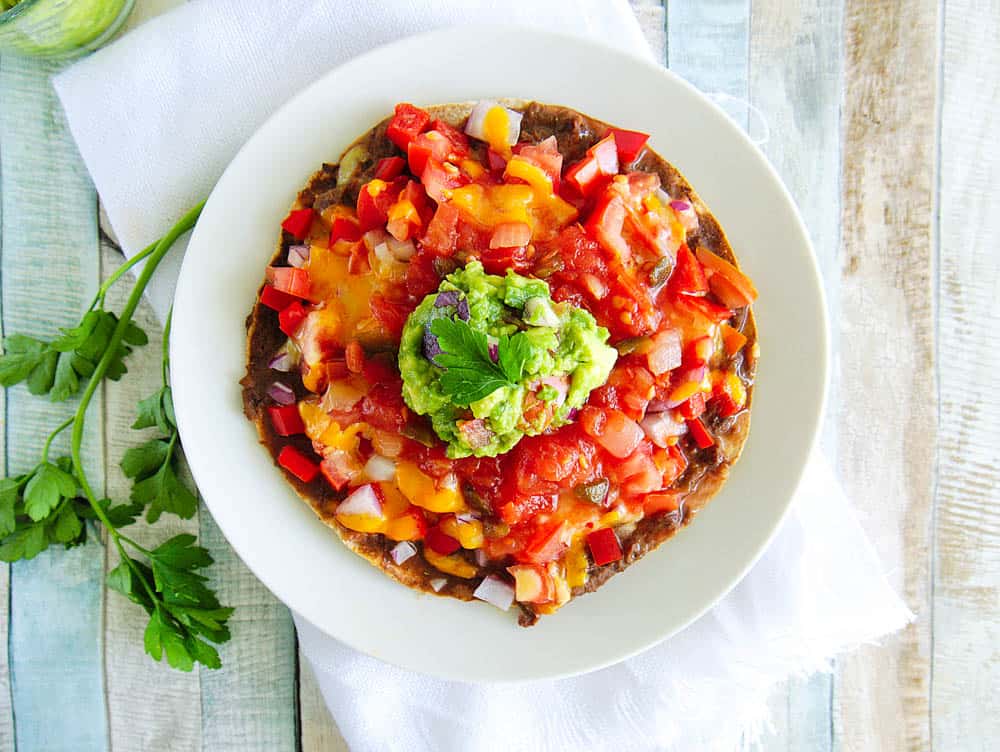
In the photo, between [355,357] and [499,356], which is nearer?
[499,356]

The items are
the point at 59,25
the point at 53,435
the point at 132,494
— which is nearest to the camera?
the point at 59,25

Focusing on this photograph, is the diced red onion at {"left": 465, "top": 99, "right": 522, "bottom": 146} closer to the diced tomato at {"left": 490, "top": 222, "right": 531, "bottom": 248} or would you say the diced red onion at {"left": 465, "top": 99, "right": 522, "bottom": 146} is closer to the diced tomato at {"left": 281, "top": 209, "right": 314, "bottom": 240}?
the diced tomato at {"left": 490, "top": 222, "right": 531, "bottom": 248}

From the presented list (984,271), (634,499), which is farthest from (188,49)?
(984,271)

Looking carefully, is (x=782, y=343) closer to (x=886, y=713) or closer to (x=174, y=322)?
(x=886, y=713)

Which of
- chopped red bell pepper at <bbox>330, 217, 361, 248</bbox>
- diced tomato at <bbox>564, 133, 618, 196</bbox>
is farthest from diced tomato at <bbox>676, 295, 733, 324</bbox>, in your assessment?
chopped red bell pepper at <bbox>330, 217, 361, 248</bbox>

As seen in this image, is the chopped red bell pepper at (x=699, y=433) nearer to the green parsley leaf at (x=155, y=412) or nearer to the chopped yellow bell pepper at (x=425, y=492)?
the chopped yellow bell pepper at (x=425, y=492)

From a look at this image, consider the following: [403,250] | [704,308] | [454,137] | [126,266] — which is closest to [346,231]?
[403,250]

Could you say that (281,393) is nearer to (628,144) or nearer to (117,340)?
(117,340)
